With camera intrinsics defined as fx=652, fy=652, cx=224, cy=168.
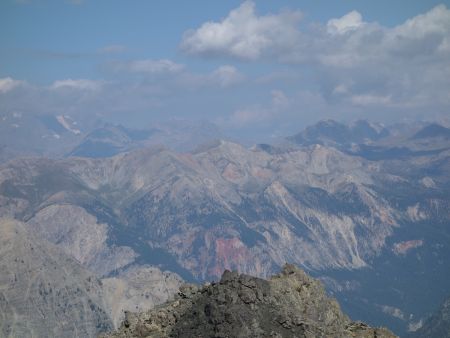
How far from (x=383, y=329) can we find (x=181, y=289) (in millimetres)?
40070

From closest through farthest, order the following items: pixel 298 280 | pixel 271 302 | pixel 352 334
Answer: pixel 271 302
pixel 352 334
pixel 298 280

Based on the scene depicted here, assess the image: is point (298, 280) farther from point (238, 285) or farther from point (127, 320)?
point (127, 320)

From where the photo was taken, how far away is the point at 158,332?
114 metres

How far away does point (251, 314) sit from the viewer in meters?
104

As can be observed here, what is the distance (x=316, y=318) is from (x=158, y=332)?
93.8 ft

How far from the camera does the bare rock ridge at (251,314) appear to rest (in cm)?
10288

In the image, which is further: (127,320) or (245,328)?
(127,320)

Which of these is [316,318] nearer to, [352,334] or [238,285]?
[352,334]

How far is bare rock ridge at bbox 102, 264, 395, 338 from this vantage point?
103 metres

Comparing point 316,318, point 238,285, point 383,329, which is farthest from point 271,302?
point 383,329

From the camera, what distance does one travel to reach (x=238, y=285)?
109 m

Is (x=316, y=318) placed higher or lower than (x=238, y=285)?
lower

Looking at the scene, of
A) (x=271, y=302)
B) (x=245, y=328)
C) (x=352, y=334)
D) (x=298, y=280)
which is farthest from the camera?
(x=298, y=280)

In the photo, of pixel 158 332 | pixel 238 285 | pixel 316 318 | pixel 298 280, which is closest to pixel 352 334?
pixel 316 318
